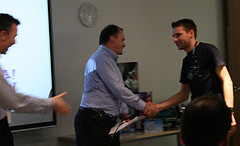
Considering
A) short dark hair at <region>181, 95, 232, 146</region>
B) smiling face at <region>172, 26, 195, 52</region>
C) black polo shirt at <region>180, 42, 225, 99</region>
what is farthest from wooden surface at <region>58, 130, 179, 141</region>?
short dark hair at <region>181, 95, 232, 146</region>

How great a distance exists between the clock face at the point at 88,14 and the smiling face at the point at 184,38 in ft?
3.83

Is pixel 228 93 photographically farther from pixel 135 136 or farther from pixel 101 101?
pixel 135 136

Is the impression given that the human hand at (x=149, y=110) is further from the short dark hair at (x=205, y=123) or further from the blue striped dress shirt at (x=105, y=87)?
the short dark hair at (x=205, y=123)

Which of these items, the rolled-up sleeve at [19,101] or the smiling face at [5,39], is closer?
the rolled-up sleeve at [19,101]

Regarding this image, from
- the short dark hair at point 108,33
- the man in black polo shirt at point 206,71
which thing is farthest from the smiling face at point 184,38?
the short dark hair at point 108,33

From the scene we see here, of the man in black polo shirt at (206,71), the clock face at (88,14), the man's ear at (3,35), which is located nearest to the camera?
the man's ear at (3,35)

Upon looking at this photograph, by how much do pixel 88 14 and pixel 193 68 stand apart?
5.11ft

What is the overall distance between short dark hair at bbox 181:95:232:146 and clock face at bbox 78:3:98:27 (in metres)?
2.95

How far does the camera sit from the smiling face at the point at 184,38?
303cm

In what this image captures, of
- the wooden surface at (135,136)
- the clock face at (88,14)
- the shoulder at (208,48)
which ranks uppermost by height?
the clock face at (88,14)

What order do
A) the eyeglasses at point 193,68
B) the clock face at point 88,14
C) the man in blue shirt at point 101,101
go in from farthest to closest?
the clock face at point 88,14 < the man in blue shirt at point 101,101 < the eyeglasses at point 193,68

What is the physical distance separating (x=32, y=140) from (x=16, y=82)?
616 millimetres

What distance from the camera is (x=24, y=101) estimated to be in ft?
7.22

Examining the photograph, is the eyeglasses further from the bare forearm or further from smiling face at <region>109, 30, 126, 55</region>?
smiling face at <region>109, 30, 126, 55</region>
